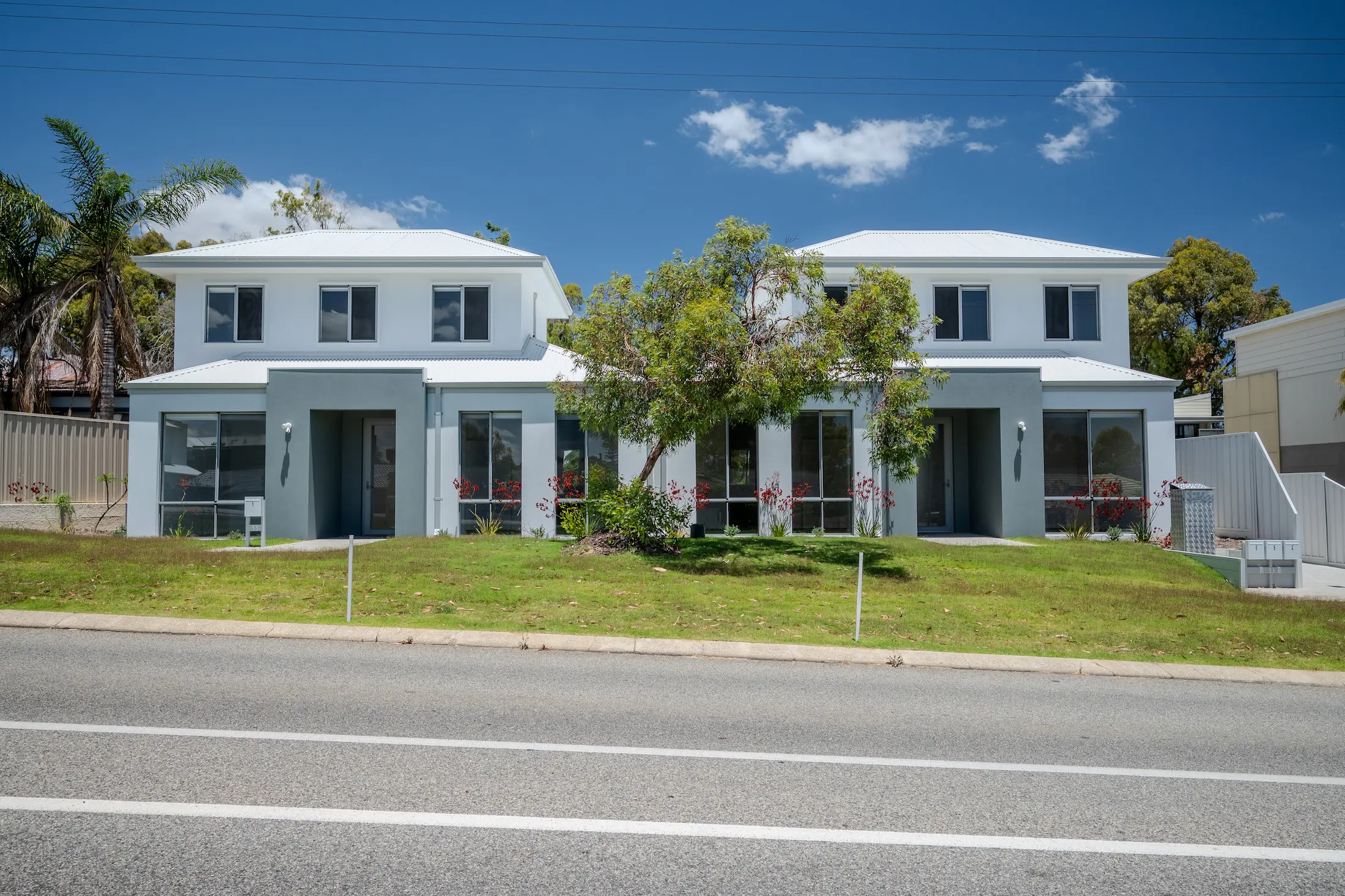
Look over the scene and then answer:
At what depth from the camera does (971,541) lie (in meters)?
19.0

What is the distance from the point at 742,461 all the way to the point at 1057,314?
9345mm

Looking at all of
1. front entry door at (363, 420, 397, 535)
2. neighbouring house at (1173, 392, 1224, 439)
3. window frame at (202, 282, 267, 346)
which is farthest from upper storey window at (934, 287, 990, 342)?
window frame at (202, 282, 267, 346)

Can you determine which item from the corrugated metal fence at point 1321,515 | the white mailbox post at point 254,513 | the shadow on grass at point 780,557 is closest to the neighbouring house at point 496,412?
the white mailbox post at point 254,513

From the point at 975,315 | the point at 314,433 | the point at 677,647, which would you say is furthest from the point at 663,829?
the point at 975,315

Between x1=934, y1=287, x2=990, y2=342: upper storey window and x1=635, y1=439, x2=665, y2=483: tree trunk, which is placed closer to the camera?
x1=635, y1=439, x2=665, y2=483: tree trunk

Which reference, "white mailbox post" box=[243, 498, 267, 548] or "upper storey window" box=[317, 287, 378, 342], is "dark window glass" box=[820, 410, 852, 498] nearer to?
"upper storey window" box=[317, 287, 378, 342]

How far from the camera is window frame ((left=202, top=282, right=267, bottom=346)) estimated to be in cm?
2214

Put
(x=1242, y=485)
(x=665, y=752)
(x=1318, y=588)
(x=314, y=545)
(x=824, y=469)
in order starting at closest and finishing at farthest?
(x=665, y=752) < (x=1318, y=588) < (x=314, y=545) < (x=1242, y=485) < (x=824, y=469)

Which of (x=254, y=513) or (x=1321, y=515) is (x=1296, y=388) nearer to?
(x=1321, y=515)

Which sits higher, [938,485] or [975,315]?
[975,315]

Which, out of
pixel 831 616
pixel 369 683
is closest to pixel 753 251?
pixel 831 616

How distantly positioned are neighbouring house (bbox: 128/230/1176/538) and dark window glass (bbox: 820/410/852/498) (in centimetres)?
4

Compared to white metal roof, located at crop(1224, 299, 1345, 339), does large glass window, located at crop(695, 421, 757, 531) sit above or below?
below

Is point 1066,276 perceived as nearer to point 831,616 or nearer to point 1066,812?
point 831,616
